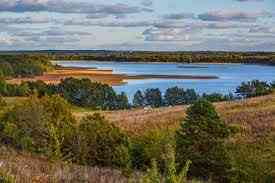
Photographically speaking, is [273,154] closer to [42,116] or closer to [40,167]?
[40,167]

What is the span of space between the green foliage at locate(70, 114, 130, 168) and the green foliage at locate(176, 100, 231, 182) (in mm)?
1804

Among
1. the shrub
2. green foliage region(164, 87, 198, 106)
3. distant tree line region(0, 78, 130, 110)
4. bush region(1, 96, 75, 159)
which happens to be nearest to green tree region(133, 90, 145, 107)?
distant tree line region(0, 78, 130, 110)

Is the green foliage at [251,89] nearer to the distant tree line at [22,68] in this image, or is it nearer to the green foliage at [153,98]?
the green foliage at [153,98]

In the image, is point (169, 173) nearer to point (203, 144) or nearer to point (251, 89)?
point (203, 144)

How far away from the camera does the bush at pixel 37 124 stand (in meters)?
20.2

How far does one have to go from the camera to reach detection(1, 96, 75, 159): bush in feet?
66.2

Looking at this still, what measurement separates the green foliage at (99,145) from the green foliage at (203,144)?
5.92ft

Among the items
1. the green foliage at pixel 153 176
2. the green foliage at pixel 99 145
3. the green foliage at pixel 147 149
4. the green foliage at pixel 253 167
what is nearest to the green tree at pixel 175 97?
the green foliage at pixel 99 145

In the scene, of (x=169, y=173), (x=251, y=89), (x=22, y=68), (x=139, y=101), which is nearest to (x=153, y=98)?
(x=139, y=101)

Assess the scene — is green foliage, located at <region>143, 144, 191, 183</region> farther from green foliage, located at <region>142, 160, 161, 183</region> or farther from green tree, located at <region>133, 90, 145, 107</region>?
green tree, located at <region>133, 90, 145, 107</region>

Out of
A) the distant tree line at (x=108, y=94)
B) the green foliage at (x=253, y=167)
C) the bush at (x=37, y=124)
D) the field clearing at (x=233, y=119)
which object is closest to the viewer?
the green foliage at (x=253, y=167)

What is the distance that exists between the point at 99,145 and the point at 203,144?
3.49 m

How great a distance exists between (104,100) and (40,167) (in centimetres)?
7355

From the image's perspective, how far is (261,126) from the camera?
121ft
